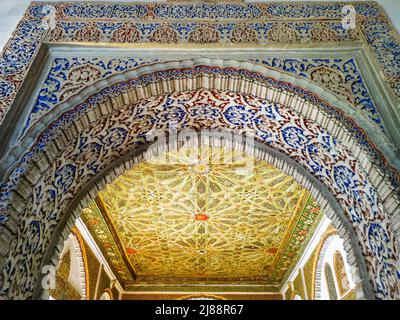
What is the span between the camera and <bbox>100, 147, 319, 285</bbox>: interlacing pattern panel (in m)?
5.43

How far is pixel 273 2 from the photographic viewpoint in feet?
12.3

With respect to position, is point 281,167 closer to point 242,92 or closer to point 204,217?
point 242,92

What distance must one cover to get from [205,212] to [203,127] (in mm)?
3266

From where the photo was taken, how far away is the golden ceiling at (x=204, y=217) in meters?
5.48

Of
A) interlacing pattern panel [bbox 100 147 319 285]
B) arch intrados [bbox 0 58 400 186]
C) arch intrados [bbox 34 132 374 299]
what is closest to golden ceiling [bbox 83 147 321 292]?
interlacing pattern panel [bbox 100 147 319 285]

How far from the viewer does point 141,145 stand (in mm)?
3375

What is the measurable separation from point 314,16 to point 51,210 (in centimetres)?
304

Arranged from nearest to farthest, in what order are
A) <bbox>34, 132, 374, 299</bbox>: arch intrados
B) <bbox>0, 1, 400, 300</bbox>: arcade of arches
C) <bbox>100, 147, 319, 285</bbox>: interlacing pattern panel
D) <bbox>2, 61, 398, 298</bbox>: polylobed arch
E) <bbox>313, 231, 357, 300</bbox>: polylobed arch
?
<bbox>2, 61, 398, 298</bbox>: polylobed arch, <bbox>0, 1, 400, 300</bbox>: arcade of arches, <bbox>34, 132, 374, 299</bbox>: arch intrados, <bbox>100, 147, 319, 285</bbox>: interlacing pattern panel, <bbox>313, 231, 357, 300</bbox>: polylobed arch

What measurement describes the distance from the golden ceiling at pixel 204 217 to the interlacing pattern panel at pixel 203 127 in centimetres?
169

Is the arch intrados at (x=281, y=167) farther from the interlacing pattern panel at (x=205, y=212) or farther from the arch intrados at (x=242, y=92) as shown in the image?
the interlacing pattern panel at (x=205, y=212)

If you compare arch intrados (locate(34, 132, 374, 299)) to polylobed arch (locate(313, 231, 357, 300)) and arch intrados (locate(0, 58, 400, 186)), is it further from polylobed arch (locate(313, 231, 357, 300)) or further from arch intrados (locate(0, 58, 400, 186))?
polylobed arch (locate(313, 231, 357, 300))

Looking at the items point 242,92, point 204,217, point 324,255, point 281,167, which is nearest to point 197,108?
point 242,92

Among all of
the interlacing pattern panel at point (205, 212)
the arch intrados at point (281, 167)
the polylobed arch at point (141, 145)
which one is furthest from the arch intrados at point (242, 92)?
the interlacing pattern panel at point (205, 212)

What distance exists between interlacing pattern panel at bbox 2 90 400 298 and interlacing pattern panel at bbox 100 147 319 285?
1671 millimetres
